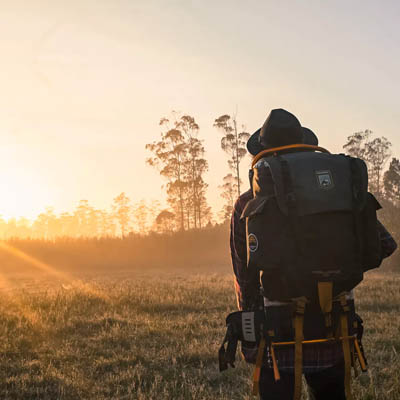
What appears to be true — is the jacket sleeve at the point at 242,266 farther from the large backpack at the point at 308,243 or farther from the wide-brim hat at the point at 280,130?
the wide-brim hat at the point at 280,130

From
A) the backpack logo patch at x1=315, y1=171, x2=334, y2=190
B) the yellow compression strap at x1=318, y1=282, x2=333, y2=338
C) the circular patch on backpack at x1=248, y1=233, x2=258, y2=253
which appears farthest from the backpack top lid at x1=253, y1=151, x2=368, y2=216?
the yellow compression strap at x1=318, y1=282, x2=333, y2=338

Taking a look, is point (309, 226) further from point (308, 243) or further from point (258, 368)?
point (258, 368)

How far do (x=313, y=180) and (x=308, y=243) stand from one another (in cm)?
30

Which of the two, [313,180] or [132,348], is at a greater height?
[313,180]

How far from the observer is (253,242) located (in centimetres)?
201

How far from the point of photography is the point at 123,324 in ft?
25.9

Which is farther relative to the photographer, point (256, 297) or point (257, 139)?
point (257, 139)

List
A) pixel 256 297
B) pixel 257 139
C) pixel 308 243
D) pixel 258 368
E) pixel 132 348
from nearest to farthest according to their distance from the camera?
pixel 308 243
pixel 258 368
pixel 256 297
pixel 257 139
pixel 132 348

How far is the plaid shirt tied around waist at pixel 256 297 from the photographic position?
2088mm

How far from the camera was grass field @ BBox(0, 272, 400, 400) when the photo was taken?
15.2 ft

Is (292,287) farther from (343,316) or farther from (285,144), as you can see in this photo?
(285,144)

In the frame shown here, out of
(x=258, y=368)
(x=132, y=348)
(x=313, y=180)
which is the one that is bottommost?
(x=132, y=348)

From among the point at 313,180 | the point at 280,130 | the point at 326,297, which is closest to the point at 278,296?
the point at 326,297

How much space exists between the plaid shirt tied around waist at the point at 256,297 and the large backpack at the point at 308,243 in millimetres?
69
